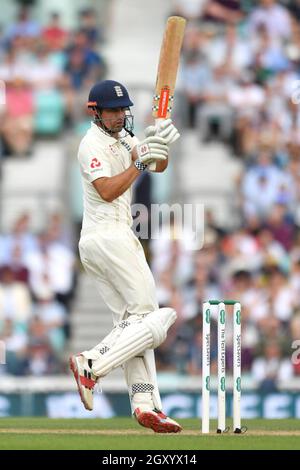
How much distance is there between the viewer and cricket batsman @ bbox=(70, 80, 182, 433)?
8320mm

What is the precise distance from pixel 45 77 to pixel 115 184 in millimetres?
8734

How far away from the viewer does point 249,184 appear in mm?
15445

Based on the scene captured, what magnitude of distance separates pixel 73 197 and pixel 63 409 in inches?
156

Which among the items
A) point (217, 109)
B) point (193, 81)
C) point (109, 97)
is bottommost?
point (109, 97)

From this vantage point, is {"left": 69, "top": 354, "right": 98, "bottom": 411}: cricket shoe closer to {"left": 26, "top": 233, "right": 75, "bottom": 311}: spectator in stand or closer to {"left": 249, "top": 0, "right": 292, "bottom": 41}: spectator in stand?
{"left": 26, "top": 233, "right": 75, "bottom": 311}: spectator in stand

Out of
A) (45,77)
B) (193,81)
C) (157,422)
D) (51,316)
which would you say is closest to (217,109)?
(193,81)

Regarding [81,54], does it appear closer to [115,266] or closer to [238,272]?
[238,272]

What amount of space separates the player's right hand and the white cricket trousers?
49cm

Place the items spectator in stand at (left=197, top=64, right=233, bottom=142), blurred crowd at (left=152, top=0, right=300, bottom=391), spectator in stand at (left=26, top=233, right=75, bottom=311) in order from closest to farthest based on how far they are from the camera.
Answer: blurred crowd at (left=152, top=0, right=300, bottom=391) < spectator in stand at (left=26, top=233, right=75, bottom=311) < spectator in stand at (left=197, top=64, right=233, bottom=142)

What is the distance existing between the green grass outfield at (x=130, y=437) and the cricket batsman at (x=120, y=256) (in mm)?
257

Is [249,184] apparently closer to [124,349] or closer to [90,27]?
[90,27]

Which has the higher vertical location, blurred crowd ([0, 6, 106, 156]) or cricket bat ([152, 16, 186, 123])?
blurred crowd ([0, 6, 106, 156])

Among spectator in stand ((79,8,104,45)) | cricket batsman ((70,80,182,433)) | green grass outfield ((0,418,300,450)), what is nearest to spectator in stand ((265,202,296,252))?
spectator in stand ((79,8,104,45))

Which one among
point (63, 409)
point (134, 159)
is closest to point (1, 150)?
point (63, 409)
